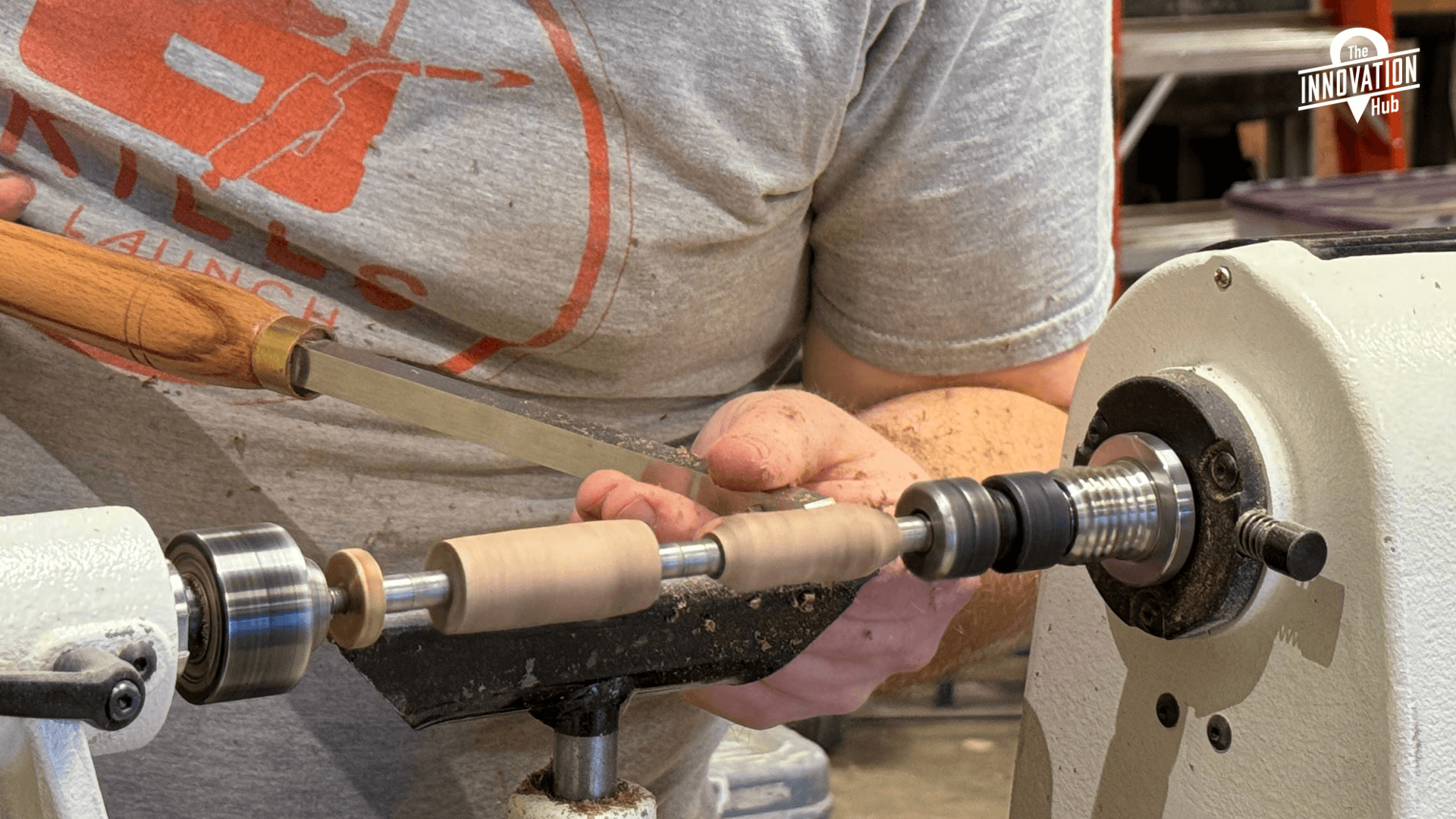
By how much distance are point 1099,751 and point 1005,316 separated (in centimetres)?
30

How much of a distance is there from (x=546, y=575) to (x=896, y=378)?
0.43m

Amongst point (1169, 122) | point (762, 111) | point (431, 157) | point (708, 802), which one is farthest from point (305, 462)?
point (1169, 122)

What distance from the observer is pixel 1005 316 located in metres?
0.77

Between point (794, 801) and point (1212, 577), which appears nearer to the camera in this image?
point (1212, 577)

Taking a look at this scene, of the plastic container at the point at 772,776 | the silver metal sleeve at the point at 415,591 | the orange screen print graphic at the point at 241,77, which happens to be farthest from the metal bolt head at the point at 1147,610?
the plastic container at the point at 772,776

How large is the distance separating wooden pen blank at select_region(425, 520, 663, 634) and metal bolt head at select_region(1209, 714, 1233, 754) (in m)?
0.21

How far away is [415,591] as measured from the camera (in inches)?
15.5

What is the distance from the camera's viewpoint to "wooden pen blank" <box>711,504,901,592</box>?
1.43 feet

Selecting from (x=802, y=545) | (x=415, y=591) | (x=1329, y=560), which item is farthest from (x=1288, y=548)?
(x=415, y=591)

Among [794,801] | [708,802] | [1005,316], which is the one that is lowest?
[794,801]

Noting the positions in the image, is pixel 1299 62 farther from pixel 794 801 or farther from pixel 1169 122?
pixel 794 801

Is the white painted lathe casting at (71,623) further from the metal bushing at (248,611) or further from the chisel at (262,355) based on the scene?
the chisel at (262,355)

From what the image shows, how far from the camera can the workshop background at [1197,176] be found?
1.59 meters

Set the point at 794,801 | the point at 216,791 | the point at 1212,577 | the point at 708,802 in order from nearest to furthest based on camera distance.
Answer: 1. the point at 1212,577
2. the point at 216,791
3. the point at 708,802
4. the point at 794,801
